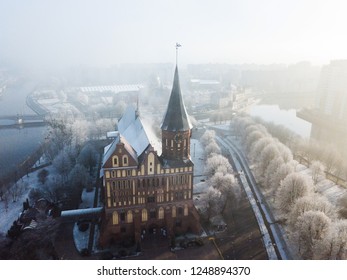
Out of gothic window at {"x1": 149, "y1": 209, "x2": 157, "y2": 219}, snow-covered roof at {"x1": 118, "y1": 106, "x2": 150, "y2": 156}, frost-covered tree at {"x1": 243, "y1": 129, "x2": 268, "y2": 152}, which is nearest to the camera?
gothic window at {"x1": 149, "y1": 209, "x2": 157, "y2": 219}

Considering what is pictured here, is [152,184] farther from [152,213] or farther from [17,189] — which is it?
[17,189]

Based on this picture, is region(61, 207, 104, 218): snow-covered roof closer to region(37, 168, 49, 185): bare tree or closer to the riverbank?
region(37, 168, 49, 185): bare tree

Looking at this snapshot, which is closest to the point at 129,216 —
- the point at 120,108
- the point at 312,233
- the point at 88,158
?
the point at 312,233

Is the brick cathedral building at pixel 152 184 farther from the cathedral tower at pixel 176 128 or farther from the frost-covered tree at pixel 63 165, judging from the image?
the frost-covered tree at pixel 63 165

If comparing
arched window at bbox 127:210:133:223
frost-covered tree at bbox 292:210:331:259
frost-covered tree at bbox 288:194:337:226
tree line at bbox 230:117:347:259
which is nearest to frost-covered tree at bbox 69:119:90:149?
arched window at bbox 127:210:133:223

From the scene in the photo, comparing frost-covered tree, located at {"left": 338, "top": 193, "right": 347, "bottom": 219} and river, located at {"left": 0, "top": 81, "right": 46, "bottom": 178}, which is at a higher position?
frost-covered tree, located at {"left": 338, "top": 193, "right": 347, "bottom": 219}

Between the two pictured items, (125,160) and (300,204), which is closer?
(125,160)

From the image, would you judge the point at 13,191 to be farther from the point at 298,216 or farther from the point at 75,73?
the point at 75,73

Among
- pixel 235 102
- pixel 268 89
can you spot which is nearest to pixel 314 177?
pixel 235 102
